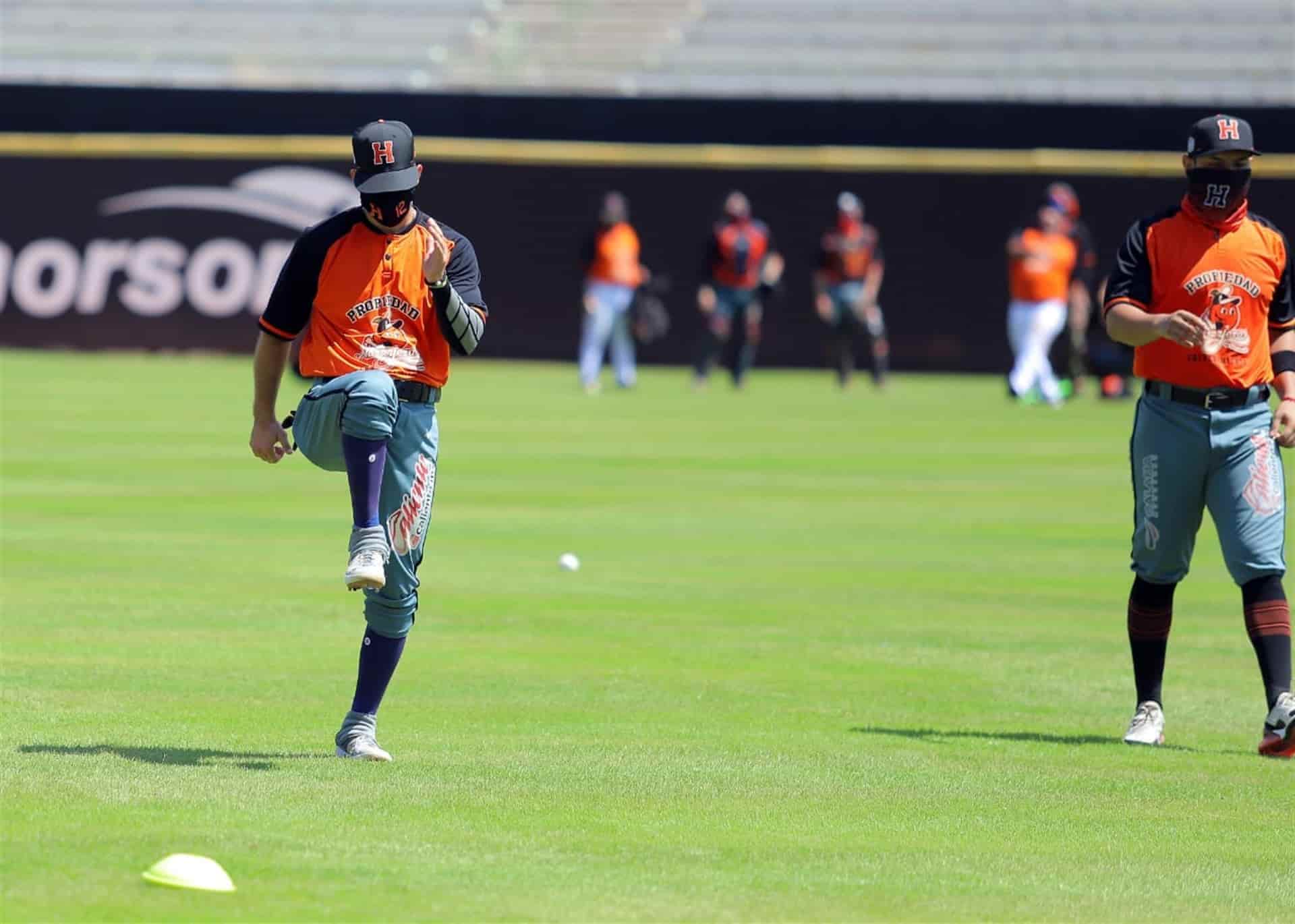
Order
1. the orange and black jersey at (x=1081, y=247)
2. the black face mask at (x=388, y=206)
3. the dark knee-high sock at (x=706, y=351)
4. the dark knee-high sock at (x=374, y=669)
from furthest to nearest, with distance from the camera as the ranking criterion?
the dark knee-high sock at (x=706, y=351) → the orange and black jersey at (x=1081, y=247) → the dark knee-high sock at (x=374, y=669) → the black face mask at (x=388, y=206)

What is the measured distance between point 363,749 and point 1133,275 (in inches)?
137

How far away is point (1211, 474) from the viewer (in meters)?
9.02

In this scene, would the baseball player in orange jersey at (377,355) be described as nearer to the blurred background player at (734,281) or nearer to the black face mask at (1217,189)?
the black face mask at (1217,189)

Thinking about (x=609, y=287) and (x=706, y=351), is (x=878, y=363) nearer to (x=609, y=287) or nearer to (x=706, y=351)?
(x=706, y=351)

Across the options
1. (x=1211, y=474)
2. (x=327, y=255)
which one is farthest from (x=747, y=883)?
(x=1211, y=474)

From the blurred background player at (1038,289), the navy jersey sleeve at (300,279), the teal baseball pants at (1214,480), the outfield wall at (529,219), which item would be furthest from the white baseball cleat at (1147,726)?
the outfield wall at (529,219)

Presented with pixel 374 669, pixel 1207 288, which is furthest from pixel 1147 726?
pixel 374 669

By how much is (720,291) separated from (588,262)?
2241 mm

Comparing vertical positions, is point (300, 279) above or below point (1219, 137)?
below

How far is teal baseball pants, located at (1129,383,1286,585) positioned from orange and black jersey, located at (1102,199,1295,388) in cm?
12

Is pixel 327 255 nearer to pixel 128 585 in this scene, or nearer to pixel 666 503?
pixel 128 585

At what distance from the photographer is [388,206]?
7898mm

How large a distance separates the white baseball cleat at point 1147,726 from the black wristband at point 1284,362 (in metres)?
1.41

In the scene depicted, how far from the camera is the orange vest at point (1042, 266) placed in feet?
93.4
